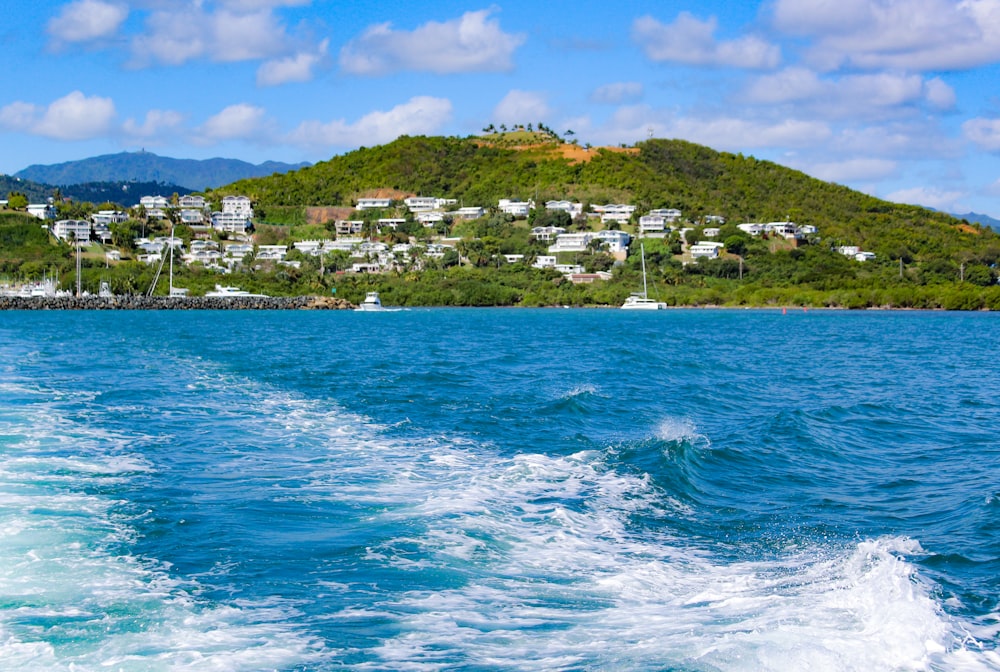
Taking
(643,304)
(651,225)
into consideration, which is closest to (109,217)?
(643,304)

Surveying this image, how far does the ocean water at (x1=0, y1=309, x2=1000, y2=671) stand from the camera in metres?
7.25

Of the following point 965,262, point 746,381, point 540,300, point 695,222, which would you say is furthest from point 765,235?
point 746,381

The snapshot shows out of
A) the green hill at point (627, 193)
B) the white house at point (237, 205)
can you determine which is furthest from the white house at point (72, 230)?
the green hill at point (627, 193)

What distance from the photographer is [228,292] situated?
363 feet

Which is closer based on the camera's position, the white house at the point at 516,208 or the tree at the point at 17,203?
the tree at the point at 17,203

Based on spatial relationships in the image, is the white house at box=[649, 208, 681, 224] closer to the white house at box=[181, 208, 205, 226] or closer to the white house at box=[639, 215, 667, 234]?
the white house at box=[639, 215, 667, 234]

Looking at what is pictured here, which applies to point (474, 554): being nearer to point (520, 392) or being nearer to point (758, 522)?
point (758, 522)

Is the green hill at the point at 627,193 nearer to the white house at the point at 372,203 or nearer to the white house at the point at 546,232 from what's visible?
the white house at the point at 372,203

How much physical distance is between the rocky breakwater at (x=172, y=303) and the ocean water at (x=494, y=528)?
7893 cm

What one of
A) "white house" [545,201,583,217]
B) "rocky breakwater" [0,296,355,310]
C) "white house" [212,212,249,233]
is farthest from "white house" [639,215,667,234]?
"white house" [212,212,249,233]

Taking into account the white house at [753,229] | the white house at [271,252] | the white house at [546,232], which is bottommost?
the white house at [271,252]

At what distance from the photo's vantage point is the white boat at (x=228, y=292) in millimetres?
108250

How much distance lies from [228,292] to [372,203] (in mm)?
63714

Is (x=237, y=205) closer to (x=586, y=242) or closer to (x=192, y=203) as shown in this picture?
(x=192, y=203)
